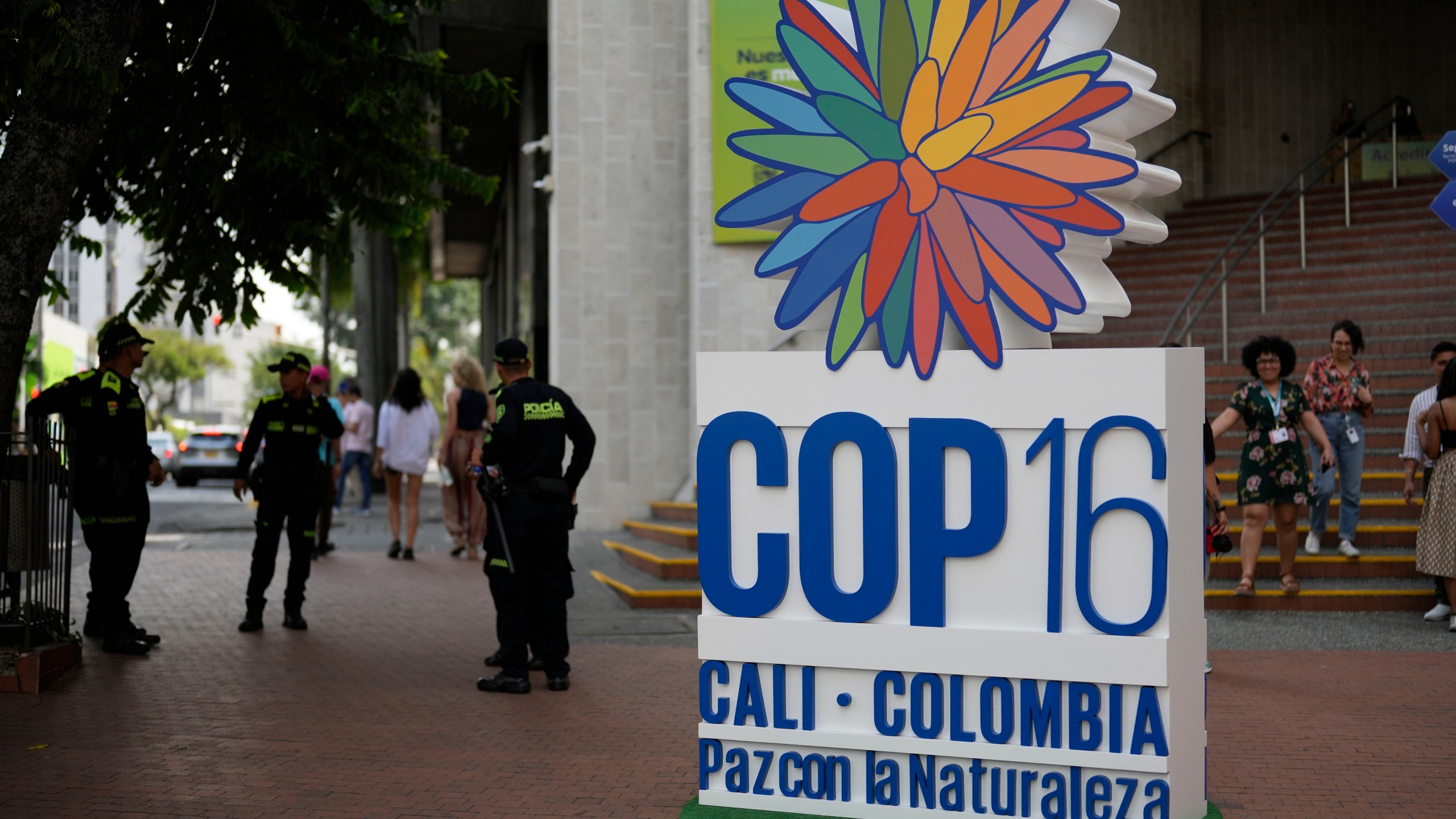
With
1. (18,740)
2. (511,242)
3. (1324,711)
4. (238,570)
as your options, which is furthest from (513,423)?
(511,242)

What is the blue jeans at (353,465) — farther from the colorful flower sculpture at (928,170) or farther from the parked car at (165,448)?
the parked car at (165,448)

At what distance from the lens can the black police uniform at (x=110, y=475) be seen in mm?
8039

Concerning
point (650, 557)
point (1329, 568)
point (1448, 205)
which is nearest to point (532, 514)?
point (650, 557)

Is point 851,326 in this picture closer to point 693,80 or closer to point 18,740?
point 18,740

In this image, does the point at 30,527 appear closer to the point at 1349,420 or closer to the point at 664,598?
the point at 664,598

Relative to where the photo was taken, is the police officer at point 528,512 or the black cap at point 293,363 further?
the black cap at point 293,363

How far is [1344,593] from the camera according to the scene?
9.23 m

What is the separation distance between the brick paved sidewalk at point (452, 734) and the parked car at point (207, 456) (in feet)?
71.9

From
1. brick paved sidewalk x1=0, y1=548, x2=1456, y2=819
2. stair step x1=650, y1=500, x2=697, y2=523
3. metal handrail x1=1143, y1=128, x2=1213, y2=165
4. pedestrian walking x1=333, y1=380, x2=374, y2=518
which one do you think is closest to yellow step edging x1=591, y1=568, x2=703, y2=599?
brick paved sidewalk x1=0, y1=548, x2=1456, y2=819

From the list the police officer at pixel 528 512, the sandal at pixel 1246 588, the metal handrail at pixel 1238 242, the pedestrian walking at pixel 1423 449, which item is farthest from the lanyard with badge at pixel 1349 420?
the police officer at pixel 528 512

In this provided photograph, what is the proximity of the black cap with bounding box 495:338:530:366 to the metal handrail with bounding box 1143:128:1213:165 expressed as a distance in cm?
1440

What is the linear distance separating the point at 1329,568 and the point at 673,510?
6.87m

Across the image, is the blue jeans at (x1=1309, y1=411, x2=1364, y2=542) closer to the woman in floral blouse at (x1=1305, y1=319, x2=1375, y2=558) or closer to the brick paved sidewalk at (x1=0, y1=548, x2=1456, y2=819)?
the woman in floral blouse at (x1=1305, y1=319, x2=1375, y2=558)

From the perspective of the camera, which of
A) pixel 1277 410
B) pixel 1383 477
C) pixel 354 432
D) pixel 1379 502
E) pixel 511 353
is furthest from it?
pixel 354 432
